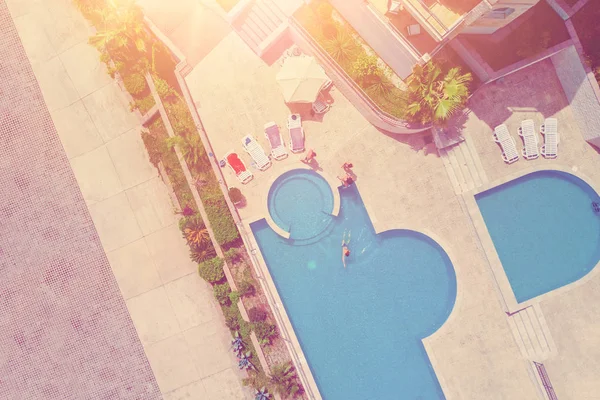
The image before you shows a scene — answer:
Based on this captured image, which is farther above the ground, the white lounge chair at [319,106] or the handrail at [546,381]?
the white lounge chair at [319,106]

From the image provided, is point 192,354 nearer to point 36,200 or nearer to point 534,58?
point 36,200

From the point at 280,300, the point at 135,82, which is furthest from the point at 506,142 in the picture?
the point at 135,82

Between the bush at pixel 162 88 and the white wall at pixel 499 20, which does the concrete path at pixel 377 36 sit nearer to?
the white wall at pixel 499 20

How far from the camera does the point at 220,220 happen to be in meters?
21.6

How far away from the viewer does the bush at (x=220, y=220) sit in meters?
21.6

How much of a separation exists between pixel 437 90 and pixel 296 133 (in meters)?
7.58

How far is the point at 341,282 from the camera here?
22.2m

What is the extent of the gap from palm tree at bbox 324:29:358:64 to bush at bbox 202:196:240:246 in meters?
9.91

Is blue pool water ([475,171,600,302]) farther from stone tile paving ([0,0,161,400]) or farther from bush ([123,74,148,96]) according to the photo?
stone tile paving ([0,0,161,400])

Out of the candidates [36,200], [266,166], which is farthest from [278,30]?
[36,200]

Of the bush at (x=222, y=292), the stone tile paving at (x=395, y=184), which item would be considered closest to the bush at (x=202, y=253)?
the bush at (x=222, y=292)

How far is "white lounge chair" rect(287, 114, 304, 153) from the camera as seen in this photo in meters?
21.7

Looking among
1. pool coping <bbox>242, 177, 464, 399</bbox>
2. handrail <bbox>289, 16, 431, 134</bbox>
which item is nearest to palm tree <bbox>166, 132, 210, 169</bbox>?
pool coping <bbox>242, 177, 464, 399</bbox>

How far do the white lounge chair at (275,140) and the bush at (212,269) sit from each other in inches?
262
